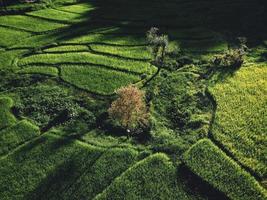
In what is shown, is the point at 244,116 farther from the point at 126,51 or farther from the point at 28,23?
the point at 28,23

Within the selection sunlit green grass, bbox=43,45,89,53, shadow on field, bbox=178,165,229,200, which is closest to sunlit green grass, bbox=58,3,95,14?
sunlit green grass, bbox=43,45,89,53

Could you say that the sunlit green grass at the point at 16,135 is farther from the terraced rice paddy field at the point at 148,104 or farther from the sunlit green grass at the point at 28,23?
the sunlit green grass at the point at 28,23

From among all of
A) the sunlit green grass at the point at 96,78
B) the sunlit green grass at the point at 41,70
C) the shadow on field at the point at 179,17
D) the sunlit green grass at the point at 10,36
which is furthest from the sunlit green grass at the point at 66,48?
the sunlit green grass at the point at 10,36

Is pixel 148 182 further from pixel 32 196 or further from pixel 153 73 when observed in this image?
pixel 153 73

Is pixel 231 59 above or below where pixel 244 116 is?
above

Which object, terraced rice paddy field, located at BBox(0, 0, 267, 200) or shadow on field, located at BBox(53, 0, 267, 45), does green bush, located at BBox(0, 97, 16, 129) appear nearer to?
terraced rice paddy field, located at BBox(0, 0, 267, 200)

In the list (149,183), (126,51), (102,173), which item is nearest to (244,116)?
(149,183)
